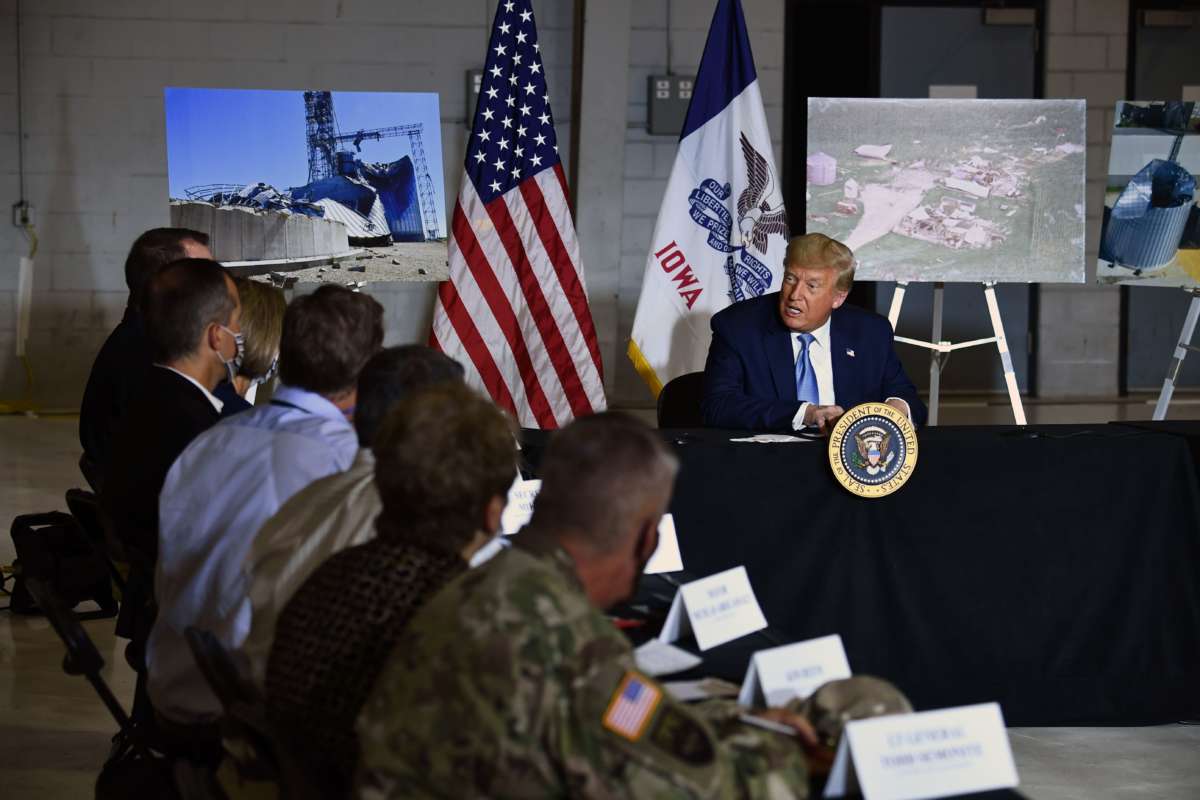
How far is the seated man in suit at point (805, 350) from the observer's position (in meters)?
4.05

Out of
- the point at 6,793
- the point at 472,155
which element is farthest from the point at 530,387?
the point at 6,793

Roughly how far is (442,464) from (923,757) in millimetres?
634

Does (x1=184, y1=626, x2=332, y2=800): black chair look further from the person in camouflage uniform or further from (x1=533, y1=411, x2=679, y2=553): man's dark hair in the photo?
(x1=533, y1=411, x2=679, y2=553): man's dark hair

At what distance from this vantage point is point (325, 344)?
2.52 metres

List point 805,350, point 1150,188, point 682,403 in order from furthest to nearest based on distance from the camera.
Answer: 1. point 1150,188
2. point 682,403
3. point 805,350

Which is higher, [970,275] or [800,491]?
[970,275]

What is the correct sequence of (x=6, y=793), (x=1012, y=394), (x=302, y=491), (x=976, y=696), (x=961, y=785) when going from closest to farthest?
(x=961, y=785) → (x=302, y=491) → (x=6, y=793) → (x=976, y=696) → (x=1012, y=394)

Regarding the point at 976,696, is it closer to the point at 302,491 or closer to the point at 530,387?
the point at 302,491

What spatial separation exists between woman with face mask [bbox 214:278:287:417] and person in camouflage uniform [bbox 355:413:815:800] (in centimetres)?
188

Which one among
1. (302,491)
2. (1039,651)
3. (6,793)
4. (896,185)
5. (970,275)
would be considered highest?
(896,185)

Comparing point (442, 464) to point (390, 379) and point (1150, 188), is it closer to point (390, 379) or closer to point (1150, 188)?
point (390, 379)

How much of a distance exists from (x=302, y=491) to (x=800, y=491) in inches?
65.8

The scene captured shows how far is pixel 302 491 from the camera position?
7.24 ft

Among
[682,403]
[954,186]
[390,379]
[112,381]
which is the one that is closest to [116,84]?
[954,186]
